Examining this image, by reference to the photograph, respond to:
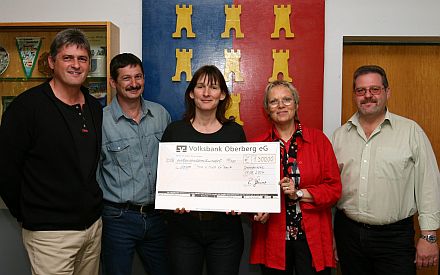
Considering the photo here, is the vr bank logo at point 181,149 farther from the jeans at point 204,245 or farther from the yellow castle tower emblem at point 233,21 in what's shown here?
the yellow castle tower emblem at point 233,21

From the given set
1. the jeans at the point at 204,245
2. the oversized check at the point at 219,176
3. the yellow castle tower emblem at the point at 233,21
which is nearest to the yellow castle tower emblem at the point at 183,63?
the yellow castle tower emblem at the point at 233,21

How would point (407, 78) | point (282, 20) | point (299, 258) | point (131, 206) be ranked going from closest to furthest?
point (299, 258)
point (131, 206)
point (282, 20)
point (407, 78)

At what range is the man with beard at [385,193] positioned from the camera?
6.39 ft

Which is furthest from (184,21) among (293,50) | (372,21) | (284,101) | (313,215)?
(313,215)

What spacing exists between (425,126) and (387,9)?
0.96 metres

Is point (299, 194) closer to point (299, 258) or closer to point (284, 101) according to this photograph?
point (299, 258)

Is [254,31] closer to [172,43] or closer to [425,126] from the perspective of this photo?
[172,43]

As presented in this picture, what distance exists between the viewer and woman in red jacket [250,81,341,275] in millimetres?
1872

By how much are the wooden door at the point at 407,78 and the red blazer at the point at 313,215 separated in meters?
1.01

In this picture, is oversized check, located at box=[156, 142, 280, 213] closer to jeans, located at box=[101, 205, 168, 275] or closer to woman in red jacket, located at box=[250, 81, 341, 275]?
woman in red jacket, located at box=[250, 81, 341, 275]

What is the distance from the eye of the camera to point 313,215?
6.24 ft

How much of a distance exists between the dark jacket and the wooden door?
2027 mm

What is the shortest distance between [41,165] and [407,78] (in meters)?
2.64

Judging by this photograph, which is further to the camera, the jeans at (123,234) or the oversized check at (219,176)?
the jeans at (123,234)
